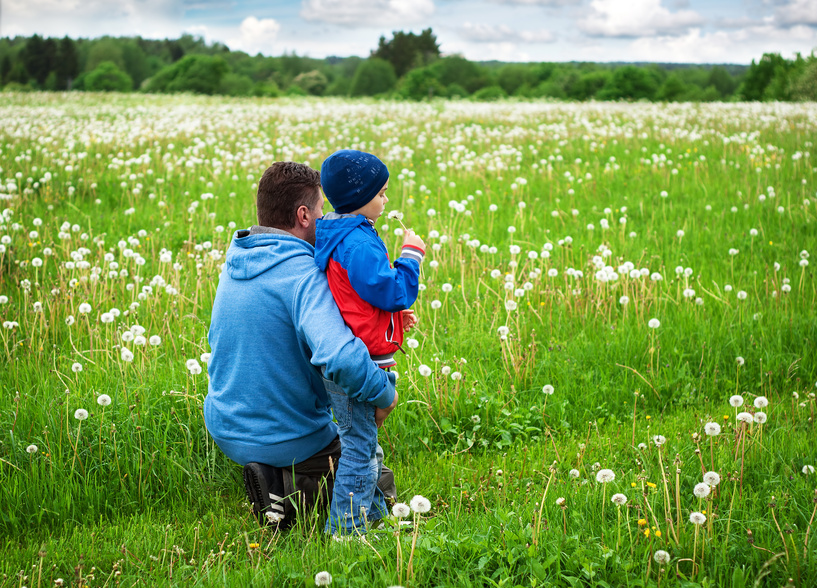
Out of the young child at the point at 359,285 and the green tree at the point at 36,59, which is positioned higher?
the green tree at the point at 36,59

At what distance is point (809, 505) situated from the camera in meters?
2.66

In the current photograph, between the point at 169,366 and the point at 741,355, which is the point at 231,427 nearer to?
the point at 169,366

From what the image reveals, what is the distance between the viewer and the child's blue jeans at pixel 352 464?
2.61 m

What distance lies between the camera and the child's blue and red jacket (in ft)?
8.02

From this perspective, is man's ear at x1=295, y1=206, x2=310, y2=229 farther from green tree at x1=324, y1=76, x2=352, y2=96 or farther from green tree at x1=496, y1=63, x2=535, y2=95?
green tree at x1=496, y1=63, x2=535, y2=95

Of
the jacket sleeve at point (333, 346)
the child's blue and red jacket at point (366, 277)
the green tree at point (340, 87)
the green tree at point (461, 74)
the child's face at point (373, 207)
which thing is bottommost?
the jacket sleeve at point (333, 346)

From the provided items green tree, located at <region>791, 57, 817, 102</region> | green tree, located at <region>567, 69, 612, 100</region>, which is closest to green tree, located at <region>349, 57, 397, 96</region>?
green tree, located at <region>567, 69, 612, 100</region>

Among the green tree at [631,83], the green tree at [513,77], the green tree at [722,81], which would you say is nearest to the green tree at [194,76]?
the green tree at [513,77]

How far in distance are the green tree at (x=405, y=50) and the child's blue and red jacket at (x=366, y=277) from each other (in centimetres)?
7915

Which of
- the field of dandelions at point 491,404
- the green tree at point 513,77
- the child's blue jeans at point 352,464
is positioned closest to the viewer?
the field of dandelions at point 491,404

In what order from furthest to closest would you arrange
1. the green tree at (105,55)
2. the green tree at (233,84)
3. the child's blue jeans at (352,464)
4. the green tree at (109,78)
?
the green tree at (105,55) < the green tree at (109,78) < the green tree at (233,84) < the child's blue jeans at (352,464)

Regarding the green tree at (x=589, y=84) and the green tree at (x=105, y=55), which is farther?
the green tree at (x=105, y=55)

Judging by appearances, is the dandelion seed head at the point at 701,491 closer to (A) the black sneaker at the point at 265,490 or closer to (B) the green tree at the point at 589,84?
(A) the black sneaker at the point at 265,490

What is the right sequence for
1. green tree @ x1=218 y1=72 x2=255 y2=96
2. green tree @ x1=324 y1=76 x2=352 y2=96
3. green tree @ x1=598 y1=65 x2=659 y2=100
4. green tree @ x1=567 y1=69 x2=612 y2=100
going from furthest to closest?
green tree @ x1=324 y1=76 x2=352 y2=96 → green tree @ x1=567 y1=69 x2=612 y2=100 → green tree @ x1=598 y1=65 x2=659 y2=100 → green tree @ x1=218 y1=72 x2=255 y2=96
